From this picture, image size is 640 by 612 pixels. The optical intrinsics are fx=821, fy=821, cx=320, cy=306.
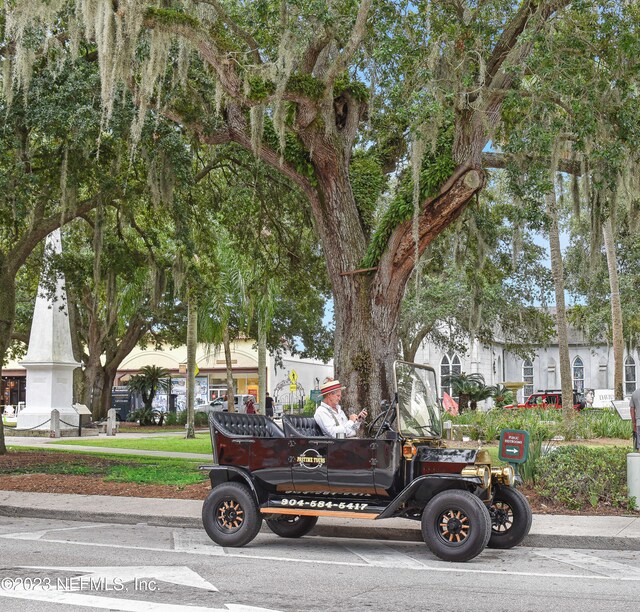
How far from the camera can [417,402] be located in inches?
343

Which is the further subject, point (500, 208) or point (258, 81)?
point (500, 208)

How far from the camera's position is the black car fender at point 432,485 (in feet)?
26.3

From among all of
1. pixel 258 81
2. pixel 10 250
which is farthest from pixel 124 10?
pixel 10 250

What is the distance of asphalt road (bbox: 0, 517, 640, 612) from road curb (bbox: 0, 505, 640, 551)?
0.17 metres

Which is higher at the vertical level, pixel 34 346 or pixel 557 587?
pixel 34 346

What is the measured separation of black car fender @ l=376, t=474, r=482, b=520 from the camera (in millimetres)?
8008

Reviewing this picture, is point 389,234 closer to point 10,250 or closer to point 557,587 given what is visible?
point 557,587

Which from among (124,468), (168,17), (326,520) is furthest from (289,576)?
(124,468)

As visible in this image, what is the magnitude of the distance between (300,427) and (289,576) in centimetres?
227

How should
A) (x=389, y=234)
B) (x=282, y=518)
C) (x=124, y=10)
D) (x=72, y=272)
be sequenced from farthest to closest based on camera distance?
(x=72, y=272) < (x=389, y=234) < (x=124, y=10) < (x=282, y=518)

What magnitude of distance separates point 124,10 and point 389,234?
516 centimetres

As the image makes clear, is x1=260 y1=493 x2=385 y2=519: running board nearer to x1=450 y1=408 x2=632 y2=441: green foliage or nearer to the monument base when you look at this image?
x1=450 y1=408 x2=632 y2=441: green foliage

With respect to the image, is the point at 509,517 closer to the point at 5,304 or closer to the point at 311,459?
the point at 311,459

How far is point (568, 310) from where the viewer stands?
150ft
